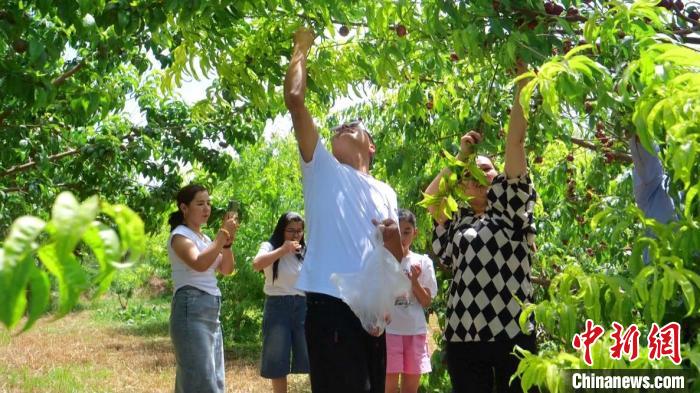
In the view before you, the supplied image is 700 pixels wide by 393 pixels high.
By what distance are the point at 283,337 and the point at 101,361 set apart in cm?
559

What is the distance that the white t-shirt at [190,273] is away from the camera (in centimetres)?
431

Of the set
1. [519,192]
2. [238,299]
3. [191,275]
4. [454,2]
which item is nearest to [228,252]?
[191,275]

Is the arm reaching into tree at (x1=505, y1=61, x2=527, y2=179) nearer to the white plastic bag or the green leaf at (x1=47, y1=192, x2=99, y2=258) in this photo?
the white plastic bag

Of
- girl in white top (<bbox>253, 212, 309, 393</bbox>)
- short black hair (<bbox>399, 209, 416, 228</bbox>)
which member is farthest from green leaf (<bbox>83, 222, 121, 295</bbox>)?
girl in white top (<bbox>253, 212, 309, 393</bbox>)

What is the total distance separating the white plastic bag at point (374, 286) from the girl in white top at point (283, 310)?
2843 millimetres

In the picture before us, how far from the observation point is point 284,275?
19.2 feet

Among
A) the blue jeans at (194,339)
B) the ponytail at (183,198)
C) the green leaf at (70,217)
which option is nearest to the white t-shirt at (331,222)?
the blue jeans at (194,339)

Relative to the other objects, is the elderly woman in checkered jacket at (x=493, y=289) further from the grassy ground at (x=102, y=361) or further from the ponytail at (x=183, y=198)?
the grassy ground at (x=102, y=361)

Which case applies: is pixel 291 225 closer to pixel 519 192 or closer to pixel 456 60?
pixel 456 60

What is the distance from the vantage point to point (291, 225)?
227 inches

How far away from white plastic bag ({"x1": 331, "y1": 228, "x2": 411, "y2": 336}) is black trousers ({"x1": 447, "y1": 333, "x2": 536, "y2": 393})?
0.64 m

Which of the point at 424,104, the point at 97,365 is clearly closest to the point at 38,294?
the point at 424,104

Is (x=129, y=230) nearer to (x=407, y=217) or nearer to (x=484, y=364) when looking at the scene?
(x=484, y=364)

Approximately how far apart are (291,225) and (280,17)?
2.55 meters
